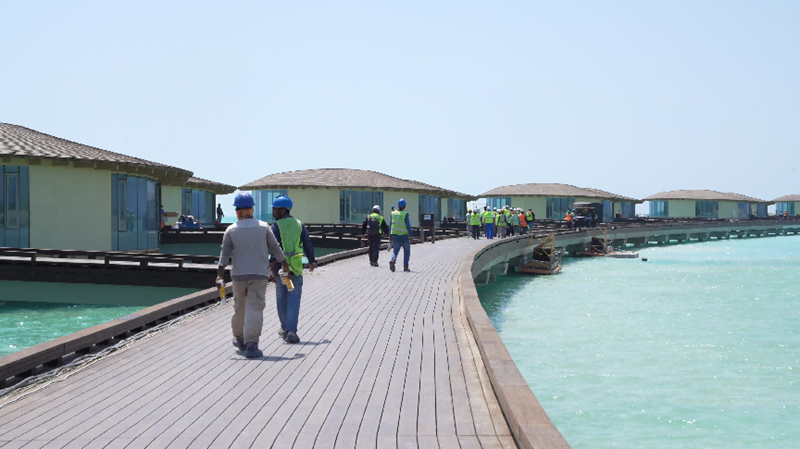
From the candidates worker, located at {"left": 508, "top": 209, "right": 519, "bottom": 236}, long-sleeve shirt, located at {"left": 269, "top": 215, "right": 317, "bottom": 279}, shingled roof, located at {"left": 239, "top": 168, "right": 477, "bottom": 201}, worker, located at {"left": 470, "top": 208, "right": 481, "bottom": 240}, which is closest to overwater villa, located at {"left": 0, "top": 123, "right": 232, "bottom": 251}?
worker, located at {"left": 470, "top": 208, "right": 481, "bottom": 240}

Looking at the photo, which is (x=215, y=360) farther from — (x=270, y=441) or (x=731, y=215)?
(x=731, y=215)

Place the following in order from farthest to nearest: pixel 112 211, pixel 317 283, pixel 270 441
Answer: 1. pixel 112 211
2. pixel 317 283
3. pixel 270 441

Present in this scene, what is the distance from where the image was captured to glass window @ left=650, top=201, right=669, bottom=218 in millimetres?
88312

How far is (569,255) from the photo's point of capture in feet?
172

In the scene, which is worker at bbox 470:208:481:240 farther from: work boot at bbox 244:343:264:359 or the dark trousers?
work boot at bbox 244:343:264:359

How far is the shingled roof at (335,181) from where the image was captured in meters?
47.6

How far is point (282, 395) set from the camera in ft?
21.7

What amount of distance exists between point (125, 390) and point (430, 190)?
46392mm

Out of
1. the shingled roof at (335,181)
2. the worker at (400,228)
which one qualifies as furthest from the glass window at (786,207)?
the worker at (400,228)

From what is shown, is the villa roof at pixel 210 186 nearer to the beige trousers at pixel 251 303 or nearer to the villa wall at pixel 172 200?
the villa wall at pixel 172 200

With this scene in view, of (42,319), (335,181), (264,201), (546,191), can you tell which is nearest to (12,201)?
(42,319)

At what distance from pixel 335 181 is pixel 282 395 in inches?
1669

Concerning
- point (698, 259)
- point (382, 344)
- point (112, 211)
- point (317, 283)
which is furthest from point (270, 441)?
point (698, 259)

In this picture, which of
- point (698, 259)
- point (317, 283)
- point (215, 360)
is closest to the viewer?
point (215, 360)
